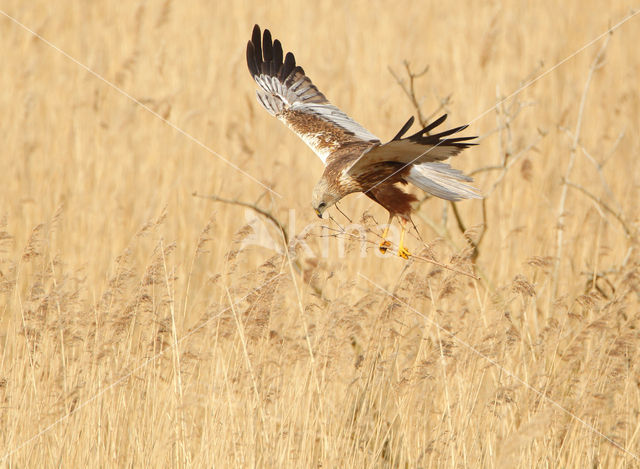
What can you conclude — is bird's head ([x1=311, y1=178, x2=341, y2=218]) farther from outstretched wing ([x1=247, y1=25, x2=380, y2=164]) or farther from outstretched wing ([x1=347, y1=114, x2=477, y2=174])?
outstretched wing ([x1=247, y1=25, x2=380, y2=164])

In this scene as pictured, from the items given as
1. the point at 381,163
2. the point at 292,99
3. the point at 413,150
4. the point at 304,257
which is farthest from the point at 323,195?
the point at 292,99

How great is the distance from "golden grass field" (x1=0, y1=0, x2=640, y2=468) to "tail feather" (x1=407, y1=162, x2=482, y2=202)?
19 centimetres

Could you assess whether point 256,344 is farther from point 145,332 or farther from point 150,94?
point 150,94

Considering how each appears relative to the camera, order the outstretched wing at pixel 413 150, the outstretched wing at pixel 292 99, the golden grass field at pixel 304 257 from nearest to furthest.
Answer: the outstretched wing at pixel 413 150 → the golden grass field at pixel 304 257 → the outstretched wing at pixel 292 99

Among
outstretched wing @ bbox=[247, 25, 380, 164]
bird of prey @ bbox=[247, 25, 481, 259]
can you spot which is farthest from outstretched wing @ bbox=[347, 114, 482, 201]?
outstretched wing @ bbox=[247, 25, 380, 164]

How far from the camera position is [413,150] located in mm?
3311

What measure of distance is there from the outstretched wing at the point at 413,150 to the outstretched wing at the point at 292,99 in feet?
2.83

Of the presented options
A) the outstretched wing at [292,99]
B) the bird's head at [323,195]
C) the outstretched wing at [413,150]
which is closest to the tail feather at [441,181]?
the outstretched wing at [413,150]

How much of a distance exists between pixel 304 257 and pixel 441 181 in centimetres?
140

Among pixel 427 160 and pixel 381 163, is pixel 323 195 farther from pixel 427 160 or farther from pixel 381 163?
pixel 427 160

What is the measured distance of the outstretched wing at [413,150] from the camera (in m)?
3.16

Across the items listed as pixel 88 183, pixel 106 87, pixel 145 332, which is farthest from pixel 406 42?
pixel 145 332

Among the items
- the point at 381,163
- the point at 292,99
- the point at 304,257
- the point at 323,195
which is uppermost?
the point at 292,99

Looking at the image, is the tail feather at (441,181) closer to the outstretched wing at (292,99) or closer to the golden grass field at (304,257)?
the golden grass field at (304,257)
